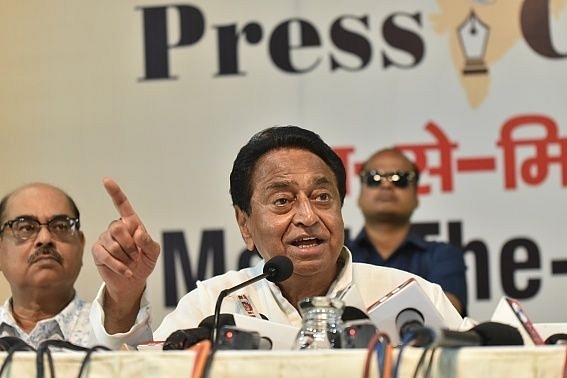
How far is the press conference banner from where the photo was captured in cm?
416

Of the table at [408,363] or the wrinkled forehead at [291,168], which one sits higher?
the wrinkled forehead at [291,168]

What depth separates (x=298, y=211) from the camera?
256 centimetres

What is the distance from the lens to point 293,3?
4273 mm

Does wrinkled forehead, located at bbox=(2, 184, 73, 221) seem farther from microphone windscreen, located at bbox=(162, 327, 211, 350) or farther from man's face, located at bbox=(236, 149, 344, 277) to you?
microphone windscreen, located at bbox=(162, 327, 211, 350)

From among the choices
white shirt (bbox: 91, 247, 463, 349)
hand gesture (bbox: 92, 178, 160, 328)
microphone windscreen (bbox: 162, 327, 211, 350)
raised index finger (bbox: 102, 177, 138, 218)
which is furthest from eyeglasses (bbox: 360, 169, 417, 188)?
microphone windscreen (bbox: 162, 327, 211, 350)

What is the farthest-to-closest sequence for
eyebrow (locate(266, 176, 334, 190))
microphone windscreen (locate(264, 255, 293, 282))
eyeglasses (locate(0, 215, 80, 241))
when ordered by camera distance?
eyeglasses (locate(0, 215, 80, 241)) < eyebrow (locate(266, 176, 334, 190)) < microphone windscreen (locate(264, 255, 293, 282))

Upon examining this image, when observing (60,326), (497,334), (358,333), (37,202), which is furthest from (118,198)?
(37,202)

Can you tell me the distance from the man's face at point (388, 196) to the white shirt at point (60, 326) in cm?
116

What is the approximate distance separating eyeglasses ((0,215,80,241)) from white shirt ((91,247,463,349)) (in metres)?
1.00

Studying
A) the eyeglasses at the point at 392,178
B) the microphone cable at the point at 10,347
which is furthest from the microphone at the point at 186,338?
the eyeglasses at the point at 392,178

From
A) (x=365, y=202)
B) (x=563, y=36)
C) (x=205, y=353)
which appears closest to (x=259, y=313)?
(x=205, y=353)

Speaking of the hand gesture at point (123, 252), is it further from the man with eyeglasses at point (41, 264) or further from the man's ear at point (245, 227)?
the man with eyeglasses at point (41, 264)

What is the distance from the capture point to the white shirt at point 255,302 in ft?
8.11

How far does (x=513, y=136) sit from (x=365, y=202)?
2.07ft
